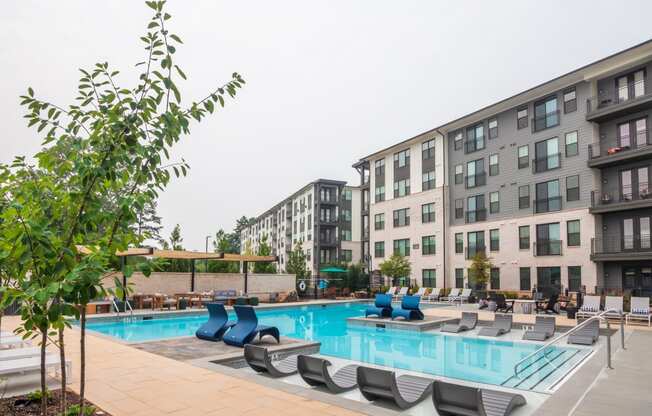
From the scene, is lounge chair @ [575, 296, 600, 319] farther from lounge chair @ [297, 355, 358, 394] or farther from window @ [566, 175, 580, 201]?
lounge chair @ [297, 355, 358, 394]

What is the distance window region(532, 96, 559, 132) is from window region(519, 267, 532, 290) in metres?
8.75

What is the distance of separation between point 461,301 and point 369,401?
23584 millimetres

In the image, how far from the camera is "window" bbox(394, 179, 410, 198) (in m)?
38.3

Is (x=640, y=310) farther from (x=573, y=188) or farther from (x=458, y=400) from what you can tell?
(x=458, y=400)

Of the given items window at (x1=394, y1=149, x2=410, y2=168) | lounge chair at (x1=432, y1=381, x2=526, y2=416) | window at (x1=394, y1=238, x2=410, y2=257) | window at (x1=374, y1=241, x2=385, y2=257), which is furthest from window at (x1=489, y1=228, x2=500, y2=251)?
lounge chair at (x1=432, y1=381, x2=526, y2=416)

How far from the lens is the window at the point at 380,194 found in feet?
135

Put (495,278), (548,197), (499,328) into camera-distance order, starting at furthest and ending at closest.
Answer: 1. (495,278)
2. (548,197)
3. (499,328)

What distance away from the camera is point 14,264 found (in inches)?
130

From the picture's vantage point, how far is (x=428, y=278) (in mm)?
35219

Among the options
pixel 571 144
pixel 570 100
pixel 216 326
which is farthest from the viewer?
pixel 570 100

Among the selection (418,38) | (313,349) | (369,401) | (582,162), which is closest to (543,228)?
(582,162)

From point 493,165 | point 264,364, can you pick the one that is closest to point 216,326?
→ point 264,364

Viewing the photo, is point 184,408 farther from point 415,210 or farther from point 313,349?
point 415,210

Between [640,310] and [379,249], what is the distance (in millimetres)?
24806
